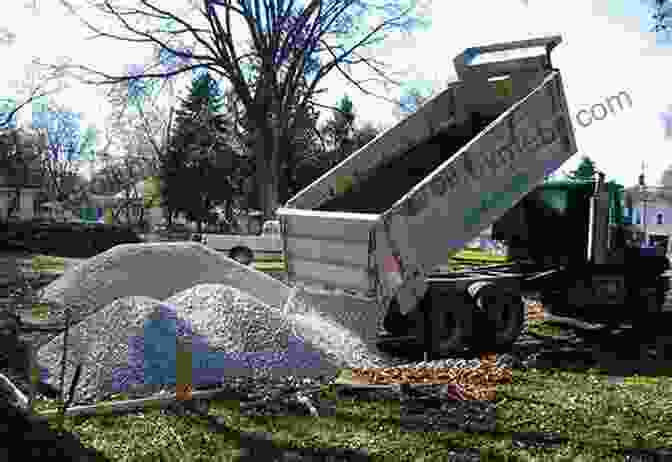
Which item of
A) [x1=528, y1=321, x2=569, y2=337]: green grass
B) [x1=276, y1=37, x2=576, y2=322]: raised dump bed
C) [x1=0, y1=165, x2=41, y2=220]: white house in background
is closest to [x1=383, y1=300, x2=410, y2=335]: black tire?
[x1=276, y1=37, x2=576, y2=322]: raised dump bed

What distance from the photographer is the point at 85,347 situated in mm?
6805

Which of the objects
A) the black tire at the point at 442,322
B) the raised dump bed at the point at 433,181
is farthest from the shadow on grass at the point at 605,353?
the raised dump bed at the point at 433,181

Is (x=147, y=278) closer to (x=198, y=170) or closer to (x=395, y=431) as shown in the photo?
(x=395, y=431)

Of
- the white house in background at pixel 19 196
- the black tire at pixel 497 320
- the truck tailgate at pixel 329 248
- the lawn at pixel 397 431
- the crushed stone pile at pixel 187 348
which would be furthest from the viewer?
the white house in background at pixel 19 196

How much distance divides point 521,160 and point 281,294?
3950 mm

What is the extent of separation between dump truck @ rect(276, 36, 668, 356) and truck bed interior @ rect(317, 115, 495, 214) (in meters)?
0.02

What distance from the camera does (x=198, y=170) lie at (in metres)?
43.2

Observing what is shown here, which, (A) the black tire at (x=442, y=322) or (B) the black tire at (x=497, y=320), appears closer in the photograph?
(A) the black tire at (x=442, y=322)

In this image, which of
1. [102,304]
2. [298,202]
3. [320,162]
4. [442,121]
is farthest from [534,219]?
[320,162]

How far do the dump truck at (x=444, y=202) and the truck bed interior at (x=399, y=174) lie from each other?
2 centimetres

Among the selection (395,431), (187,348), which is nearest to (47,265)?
(187,348)

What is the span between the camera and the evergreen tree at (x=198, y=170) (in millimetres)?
43188

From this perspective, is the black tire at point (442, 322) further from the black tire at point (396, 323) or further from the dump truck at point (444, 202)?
the black tire at point (396, 323)

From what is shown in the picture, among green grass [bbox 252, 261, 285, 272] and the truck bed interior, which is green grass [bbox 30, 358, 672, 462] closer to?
the truck bed interior
